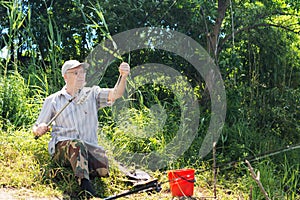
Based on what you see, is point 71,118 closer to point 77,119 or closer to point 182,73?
point 77,119

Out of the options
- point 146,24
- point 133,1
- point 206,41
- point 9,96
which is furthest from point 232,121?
point 9,96

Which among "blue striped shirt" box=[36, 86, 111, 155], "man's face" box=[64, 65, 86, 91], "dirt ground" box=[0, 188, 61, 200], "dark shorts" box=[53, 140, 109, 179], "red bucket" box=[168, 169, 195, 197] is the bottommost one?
"dirt ground" box=[0, 188, 61, 200]

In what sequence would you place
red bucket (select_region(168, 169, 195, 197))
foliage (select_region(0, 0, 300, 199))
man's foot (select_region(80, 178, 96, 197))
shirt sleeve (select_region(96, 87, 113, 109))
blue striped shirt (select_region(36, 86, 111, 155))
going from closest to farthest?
red bucket (select_region(168, 169, 195, 197)), man's foot (select_region(80, 178, 96, 197)), blue striped shirt (select_region(36, 86, 111, 155)), shirt sleeve (select_region(96, 87, 113, 109)), foliage (select_region(0, 0, 300, 199))

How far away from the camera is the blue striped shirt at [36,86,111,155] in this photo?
12.3 ft

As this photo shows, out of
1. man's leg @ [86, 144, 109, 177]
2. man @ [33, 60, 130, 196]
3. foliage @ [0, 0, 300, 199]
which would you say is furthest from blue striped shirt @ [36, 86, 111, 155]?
foliage @ [0, 0, 300, 199]

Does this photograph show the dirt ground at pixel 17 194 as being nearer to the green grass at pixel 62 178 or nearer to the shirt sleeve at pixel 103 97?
the green grass at pixel 62 178

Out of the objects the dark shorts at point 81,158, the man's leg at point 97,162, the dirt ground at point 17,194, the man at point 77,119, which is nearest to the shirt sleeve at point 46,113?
the man at point 77,119

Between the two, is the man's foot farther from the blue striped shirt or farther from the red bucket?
the red bucket

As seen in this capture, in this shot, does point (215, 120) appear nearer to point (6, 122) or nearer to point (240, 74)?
point (240, 74)

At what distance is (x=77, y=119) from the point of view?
378 centimetres

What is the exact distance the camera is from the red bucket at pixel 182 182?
11.0ft

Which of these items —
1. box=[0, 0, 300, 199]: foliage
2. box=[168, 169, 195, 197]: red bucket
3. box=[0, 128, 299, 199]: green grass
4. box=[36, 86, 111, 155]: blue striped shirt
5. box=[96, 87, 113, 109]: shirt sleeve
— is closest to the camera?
box=[168, 169, 195, 197]: red bucket

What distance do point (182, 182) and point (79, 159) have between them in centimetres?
76

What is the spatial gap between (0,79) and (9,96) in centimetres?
23
